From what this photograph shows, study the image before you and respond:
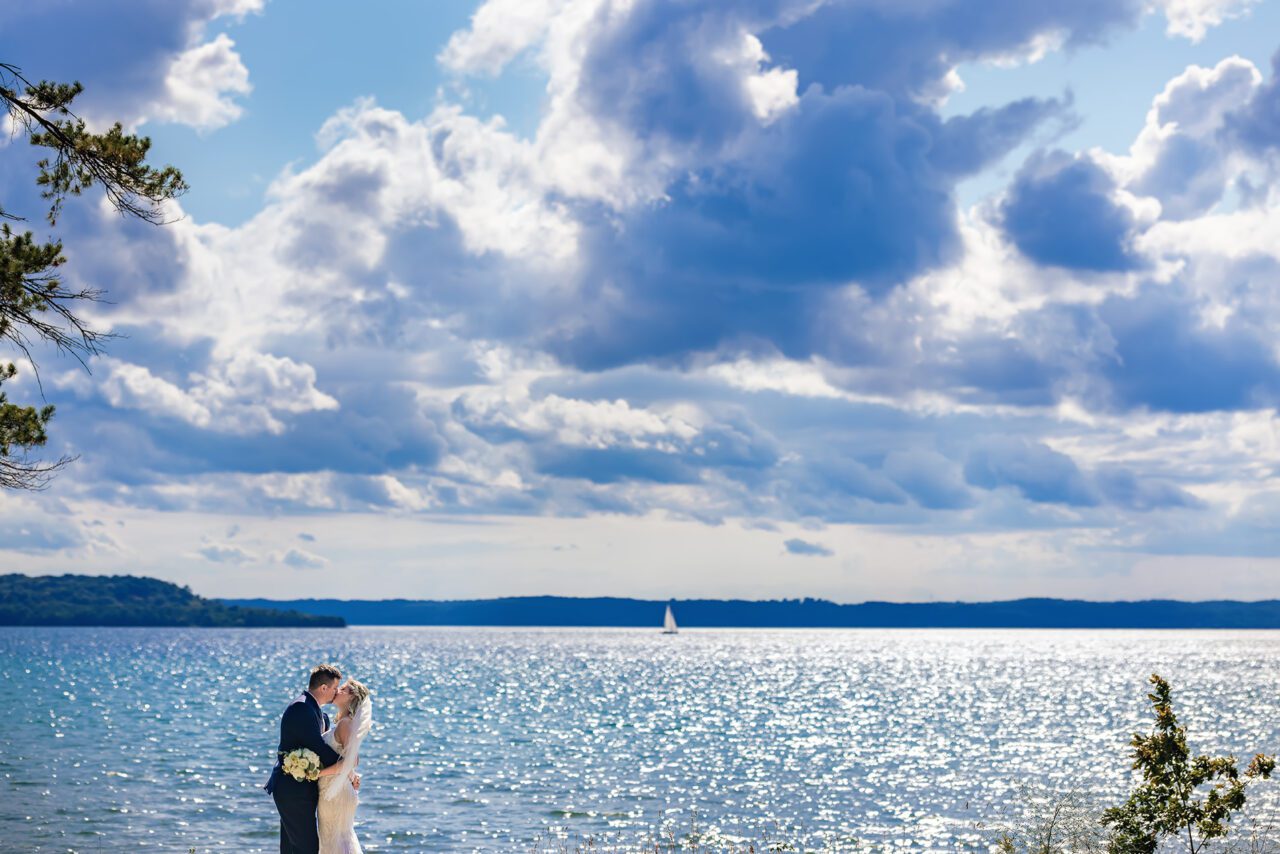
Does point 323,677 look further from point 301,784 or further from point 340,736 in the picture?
point 301,784

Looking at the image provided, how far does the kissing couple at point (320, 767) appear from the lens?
48.4 ft

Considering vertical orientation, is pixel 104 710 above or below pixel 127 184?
below

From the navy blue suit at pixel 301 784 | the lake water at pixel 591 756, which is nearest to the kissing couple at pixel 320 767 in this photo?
the navy blue suit at pixel 301 784

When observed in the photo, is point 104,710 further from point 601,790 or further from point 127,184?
point 127,184

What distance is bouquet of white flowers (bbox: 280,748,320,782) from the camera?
14.7 metres

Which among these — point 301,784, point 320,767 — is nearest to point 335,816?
point 301,784

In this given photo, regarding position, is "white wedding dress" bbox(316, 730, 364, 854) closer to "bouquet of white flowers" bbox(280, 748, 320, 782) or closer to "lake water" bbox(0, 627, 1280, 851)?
"bouquet of white flowers" bbox(280, 748, 320, 782)

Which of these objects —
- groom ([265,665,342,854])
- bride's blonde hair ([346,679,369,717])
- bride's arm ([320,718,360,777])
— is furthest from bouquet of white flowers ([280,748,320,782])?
bride's blonde hair ([346,679,369,717])

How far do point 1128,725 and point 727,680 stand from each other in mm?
63479

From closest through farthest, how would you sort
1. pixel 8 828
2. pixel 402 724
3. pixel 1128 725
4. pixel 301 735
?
pixel 301 735 → pixel 8 828 → pixel 402 724 → pixel 1128 725

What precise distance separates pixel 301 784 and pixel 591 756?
43828 mm

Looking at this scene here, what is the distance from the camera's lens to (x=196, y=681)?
120 m

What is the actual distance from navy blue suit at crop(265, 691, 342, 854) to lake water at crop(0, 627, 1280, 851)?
62.1ft

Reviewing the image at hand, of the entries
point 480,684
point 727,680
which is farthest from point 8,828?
point 727,680
